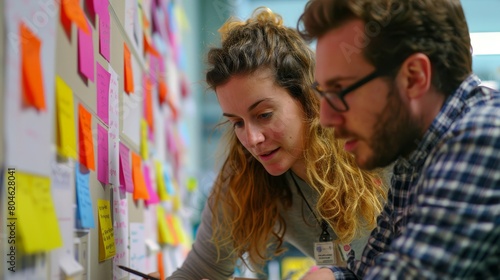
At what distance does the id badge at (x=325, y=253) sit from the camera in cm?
117

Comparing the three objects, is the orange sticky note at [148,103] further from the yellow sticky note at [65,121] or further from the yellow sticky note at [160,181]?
the yellow sticky note at [65,121]

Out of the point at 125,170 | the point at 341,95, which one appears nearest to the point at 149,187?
the point at 125,170

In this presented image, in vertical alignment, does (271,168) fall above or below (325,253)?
above

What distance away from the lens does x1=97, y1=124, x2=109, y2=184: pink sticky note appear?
3.09 feet

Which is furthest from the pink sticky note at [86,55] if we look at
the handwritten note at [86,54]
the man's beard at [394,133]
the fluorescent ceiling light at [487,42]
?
the fluorescent ceiling light at [487,42]

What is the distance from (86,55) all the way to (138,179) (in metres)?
0.51

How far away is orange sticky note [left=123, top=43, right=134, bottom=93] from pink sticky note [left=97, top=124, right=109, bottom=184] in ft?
0.77

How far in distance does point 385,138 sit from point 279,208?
0.61 meters

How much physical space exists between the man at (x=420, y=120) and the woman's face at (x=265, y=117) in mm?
316

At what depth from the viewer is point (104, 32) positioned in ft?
3.27

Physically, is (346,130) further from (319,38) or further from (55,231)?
(55,231)

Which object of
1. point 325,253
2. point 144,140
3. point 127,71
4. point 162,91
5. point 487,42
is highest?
point 487,42

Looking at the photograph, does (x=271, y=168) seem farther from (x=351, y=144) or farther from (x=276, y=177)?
(x=351, y=144)

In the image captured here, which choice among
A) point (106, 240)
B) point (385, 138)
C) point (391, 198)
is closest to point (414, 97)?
point (385, 138)
